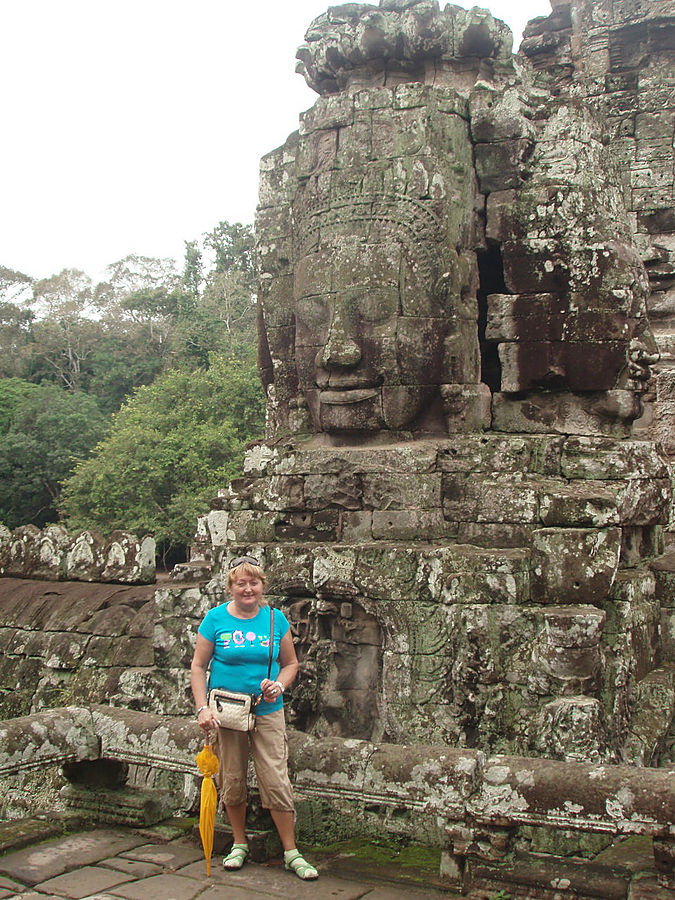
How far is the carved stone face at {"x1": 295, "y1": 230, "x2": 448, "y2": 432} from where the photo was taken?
6.66 meters

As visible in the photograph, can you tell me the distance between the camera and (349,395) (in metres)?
6.77

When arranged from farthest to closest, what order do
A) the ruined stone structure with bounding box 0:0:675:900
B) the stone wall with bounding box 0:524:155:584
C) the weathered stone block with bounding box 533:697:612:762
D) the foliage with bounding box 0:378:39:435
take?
the foliage with bounding box 0:378:39:435, the stone wall with bounding box 0:524:155:584, the ruined stone structure with bounding box 0:0:675:900, the weathered stone block with bounding box 533:697:612:762

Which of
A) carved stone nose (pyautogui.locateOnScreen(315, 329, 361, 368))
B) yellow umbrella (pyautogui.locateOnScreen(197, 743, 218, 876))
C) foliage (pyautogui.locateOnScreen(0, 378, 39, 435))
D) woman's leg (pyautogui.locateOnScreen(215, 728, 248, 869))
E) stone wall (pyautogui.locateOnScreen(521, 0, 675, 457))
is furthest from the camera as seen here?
foliage (pyautogui.locateOnScreen(0, 378, 39, 435))

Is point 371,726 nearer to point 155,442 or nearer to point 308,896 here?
point 308,896

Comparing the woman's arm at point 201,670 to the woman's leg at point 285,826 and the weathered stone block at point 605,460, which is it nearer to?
the woman's leg at point 285,826

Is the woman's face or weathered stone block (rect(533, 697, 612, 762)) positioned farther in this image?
weathered stone block (rect(533, 697, 612, 762))

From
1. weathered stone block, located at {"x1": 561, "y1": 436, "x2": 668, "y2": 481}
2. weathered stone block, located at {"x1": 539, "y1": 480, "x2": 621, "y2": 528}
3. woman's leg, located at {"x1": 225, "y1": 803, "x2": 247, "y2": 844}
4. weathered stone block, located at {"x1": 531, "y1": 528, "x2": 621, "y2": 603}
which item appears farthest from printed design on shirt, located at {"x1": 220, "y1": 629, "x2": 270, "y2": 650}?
weathered stone block, located at {"x1": 561, "y1": 436, "x2": 668, "y2": 481}

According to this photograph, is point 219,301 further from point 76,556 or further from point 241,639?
point 241,639

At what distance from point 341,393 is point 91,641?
4413mm

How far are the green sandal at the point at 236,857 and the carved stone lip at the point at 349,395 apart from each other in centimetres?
325

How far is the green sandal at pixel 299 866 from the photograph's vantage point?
435 cm

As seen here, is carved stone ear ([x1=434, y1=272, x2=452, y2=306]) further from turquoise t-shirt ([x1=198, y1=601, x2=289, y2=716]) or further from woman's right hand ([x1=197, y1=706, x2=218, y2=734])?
woman's right hand ([x1=197, y1=706, x2=218, y2=734])

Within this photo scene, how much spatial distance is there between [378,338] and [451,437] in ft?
2.93

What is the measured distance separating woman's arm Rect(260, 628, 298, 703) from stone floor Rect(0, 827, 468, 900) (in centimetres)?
84
